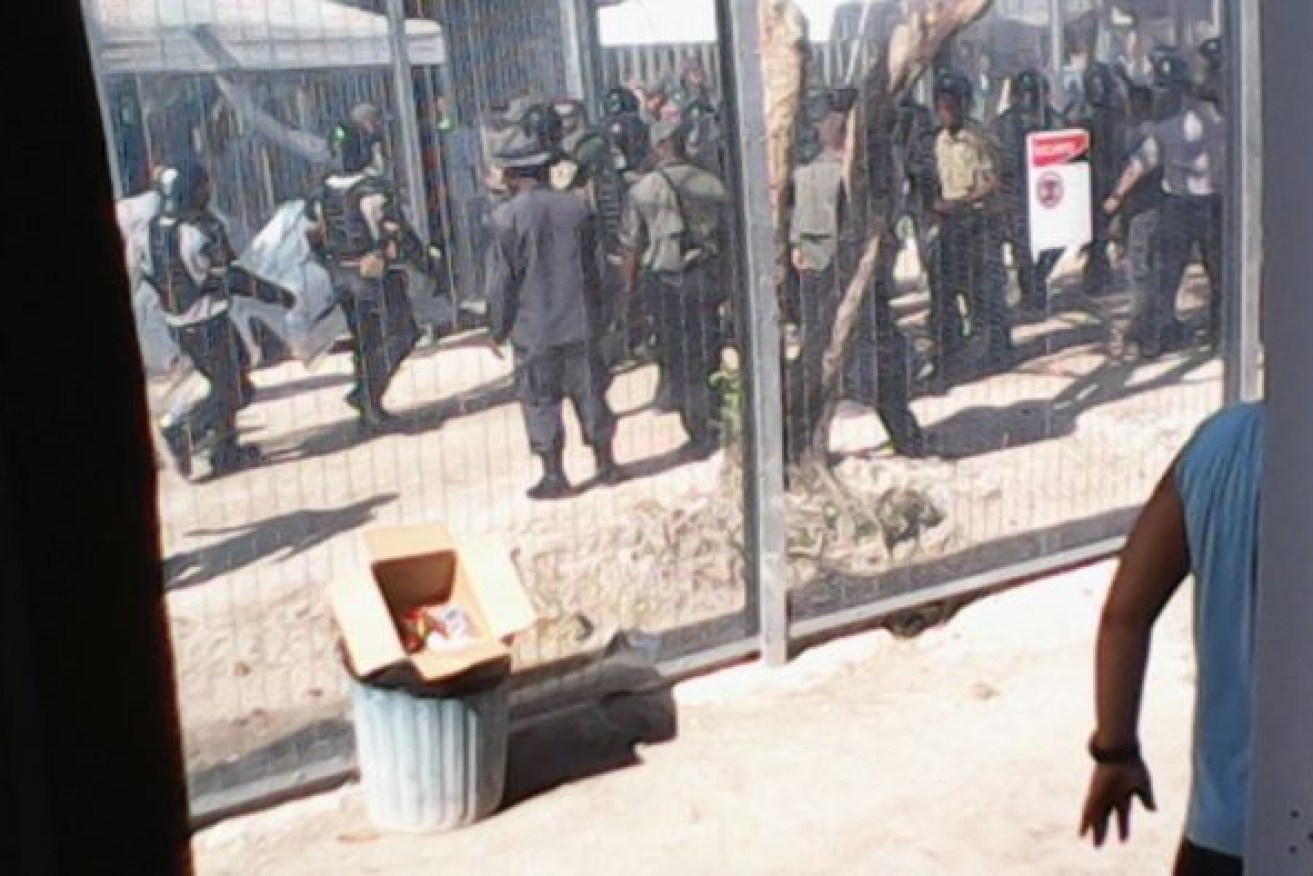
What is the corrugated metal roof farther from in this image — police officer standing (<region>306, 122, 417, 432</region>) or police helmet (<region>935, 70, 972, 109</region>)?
police helmet (<region>935, 70, 972, 109</region>)

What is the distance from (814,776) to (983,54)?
2.67m

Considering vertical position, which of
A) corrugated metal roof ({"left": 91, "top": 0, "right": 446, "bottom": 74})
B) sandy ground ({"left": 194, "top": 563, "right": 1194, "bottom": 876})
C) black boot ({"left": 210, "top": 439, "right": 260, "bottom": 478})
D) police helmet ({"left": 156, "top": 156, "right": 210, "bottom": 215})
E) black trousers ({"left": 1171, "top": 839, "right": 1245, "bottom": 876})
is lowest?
sandy ground ({"left": 194, "top": 563, "right": 1194, "bottom": 876})

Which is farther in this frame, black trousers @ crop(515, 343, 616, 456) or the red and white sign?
the red and white sign

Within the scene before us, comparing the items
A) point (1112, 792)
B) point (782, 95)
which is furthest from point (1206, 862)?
point (782, 95)

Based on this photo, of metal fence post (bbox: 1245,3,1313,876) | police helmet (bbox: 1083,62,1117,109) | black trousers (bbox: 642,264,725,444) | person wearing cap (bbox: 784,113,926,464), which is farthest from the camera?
police helmet (bbox: 1083,62,1117,109)

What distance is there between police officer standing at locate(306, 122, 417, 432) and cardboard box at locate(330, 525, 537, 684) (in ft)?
1.22

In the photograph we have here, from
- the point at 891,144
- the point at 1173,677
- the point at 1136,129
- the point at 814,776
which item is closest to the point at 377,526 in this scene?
the point at 814,776

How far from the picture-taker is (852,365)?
5.74 metres

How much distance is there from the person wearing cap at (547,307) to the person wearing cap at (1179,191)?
231cm

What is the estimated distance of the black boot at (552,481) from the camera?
16.9 ft

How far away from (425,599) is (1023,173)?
2.74 m

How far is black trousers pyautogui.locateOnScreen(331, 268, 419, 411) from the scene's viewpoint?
4.67 meters

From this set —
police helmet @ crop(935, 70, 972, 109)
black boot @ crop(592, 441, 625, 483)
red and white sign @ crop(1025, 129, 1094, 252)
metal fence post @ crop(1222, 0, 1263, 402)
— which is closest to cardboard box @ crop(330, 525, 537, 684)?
black boot @ crop(592, 441, 625, 483)

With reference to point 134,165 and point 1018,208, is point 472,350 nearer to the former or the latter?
point 134,165
